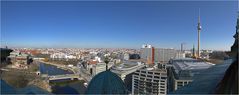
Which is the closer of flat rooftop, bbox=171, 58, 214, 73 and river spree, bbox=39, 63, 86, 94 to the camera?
river spree, bbox=39, 63, 86, 94

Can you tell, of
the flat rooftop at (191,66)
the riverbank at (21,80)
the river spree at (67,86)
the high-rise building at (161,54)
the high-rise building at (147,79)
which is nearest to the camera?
the river spree at (67,86)

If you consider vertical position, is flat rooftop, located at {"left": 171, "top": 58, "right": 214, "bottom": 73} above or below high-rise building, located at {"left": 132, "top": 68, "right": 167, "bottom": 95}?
above

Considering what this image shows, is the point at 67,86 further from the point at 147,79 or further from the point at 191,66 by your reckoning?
the point at 191,66

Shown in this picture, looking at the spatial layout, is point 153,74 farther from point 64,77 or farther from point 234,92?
point 234,92

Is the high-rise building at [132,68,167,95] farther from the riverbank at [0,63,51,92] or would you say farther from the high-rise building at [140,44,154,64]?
the high-rise building at [140,44,154,64]

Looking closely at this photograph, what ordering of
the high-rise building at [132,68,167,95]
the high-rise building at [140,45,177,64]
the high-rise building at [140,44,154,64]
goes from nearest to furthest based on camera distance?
the high-rise building at [132,68,167,95] → the high-rise building at [140,45,177,64] → the high-rise building at [140,44,154,64]

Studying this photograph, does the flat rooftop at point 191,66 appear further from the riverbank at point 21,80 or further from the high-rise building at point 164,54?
the high-rise building at point 164,54

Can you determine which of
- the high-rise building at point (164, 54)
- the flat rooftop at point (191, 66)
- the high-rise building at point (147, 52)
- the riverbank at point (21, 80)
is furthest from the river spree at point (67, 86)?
the high-rise building at point (164, 54)

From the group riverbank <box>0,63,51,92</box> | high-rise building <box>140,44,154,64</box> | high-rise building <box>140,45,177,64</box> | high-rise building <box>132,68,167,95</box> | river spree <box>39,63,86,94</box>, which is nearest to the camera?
river spree <box>39,63,86,94</box>

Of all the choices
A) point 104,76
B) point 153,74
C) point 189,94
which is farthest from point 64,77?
point 189,94

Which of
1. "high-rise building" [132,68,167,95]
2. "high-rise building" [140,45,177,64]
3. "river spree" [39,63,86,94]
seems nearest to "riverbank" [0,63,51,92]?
"river spree" [39,63,86,94]

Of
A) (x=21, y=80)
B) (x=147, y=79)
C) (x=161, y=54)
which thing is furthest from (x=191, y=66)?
(x=161, y=54)
